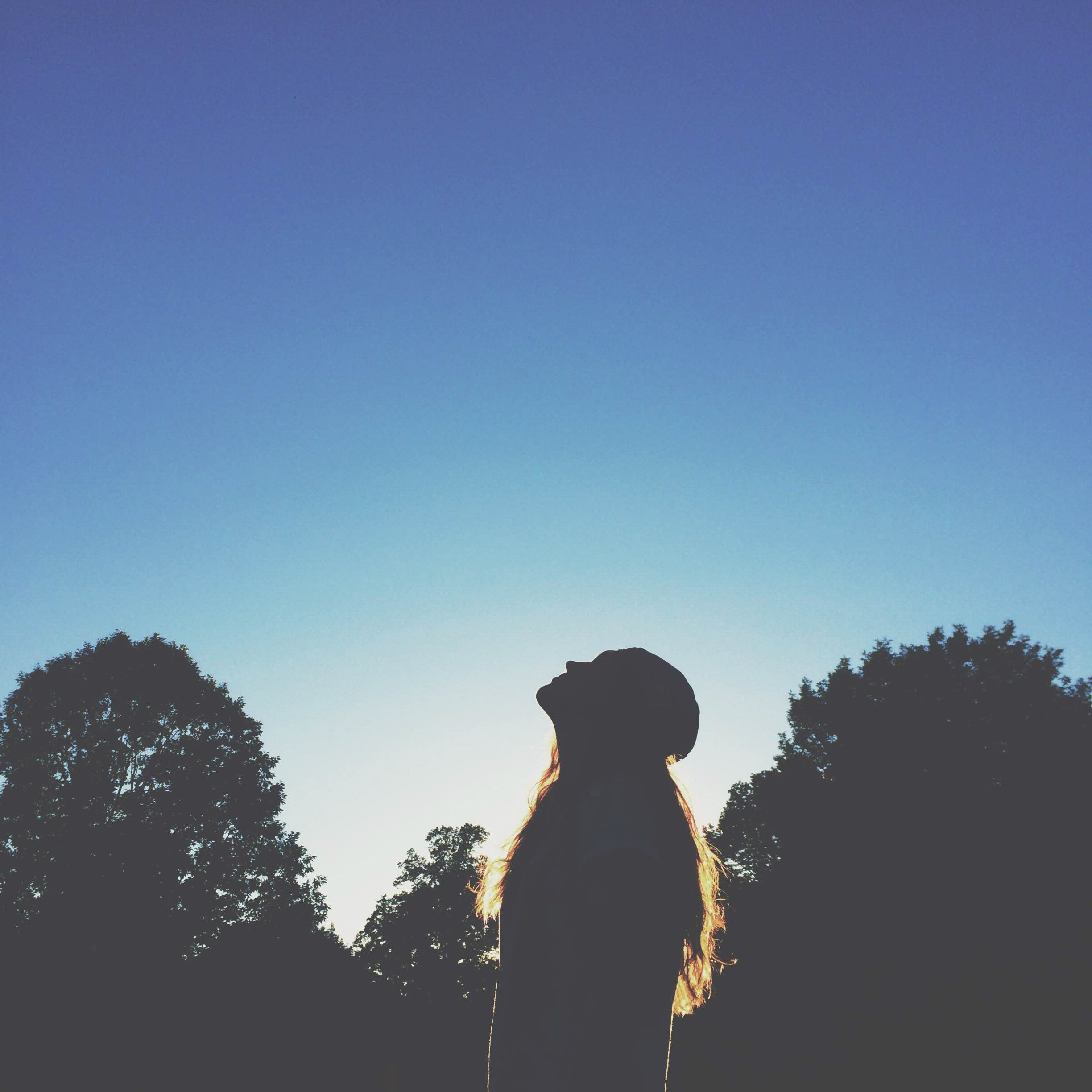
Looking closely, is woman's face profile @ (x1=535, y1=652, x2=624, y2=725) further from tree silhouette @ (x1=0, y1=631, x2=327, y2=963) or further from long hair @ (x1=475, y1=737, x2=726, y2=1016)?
tree silhouette @ (x1=0, y1=631, x2=327, y2=963)

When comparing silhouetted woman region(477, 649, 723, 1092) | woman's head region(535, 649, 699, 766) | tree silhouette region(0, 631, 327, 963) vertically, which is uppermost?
tree silhouette region(0, 631, 327, 963)

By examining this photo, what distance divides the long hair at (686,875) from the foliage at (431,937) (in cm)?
4781

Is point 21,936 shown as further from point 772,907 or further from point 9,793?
point 772,907

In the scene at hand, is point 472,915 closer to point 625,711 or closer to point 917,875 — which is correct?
point 917,875

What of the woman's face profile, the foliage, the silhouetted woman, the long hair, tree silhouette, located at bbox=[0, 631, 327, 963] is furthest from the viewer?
the foliage

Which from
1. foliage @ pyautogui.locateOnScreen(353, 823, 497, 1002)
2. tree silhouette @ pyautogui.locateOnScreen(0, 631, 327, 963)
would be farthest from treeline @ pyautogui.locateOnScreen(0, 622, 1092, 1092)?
foliage @ pyautogui.locateOnScreen(353, 823, 497, 1002)

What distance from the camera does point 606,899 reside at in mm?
1532

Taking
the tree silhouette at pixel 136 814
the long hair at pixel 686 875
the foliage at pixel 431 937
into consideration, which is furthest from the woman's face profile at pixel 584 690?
the foliage at pixel 431 937

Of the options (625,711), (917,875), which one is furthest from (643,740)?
(917,875)

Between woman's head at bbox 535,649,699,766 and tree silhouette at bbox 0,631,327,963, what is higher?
tree silhouette at bbox 0,631,327,963

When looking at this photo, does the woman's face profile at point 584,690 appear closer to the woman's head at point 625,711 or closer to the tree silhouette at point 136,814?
the woman's head at point 625,711

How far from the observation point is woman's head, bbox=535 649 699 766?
6.56 feet

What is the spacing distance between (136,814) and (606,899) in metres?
22.4

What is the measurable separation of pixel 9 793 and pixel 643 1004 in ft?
76.0
